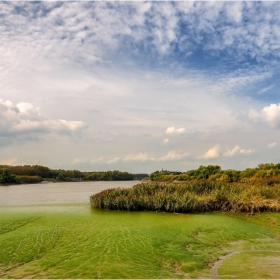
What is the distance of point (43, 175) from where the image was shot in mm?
122438

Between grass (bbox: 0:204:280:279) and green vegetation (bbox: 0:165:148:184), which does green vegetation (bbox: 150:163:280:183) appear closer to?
grass (bbox: 0:204:280:279)

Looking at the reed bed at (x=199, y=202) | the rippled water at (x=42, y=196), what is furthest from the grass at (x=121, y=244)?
the rippled water at (x=42, y=196)

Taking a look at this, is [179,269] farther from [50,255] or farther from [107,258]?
[50,255]

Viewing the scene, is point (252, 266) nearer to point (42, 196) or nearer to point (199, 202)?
point (199, 202)

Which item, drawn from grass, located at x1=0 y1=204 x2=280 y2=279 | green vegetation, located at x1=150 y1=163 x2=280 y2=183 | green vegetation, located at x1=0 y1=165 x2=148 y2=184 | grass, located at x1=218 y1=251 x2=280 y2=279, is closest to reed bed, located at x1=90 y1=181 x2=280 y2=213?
grass, located at x1=0 y1=204 x2=280 y2=279

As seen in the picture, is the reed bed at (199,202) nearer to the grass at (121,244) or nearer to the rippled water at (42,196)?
the grass at (121,244)

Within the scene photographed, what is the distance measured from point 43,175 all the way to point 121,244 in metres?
120

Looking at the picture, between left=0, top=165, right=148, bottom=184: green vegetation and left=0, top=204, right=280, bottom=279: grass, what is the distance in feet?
253

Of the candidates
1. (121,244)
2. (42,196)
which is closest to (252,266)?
(121,244)

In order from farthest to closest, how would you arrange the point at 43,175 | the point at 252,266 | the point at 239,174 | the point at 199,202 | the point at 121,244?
1. the point at 43,175
2. the point at 239,174
3. the point at 199,202
4. the point at 121,244
5. the point at 252,266

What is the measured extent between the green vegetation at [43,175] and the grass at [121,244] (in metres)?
77.2

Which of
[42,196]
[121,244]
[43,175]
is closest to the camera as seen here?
[121,244]

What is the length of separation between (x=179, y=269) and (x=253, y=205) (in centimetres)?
1243

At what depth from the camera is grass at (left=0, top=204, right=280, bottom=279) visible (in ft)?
25.5
